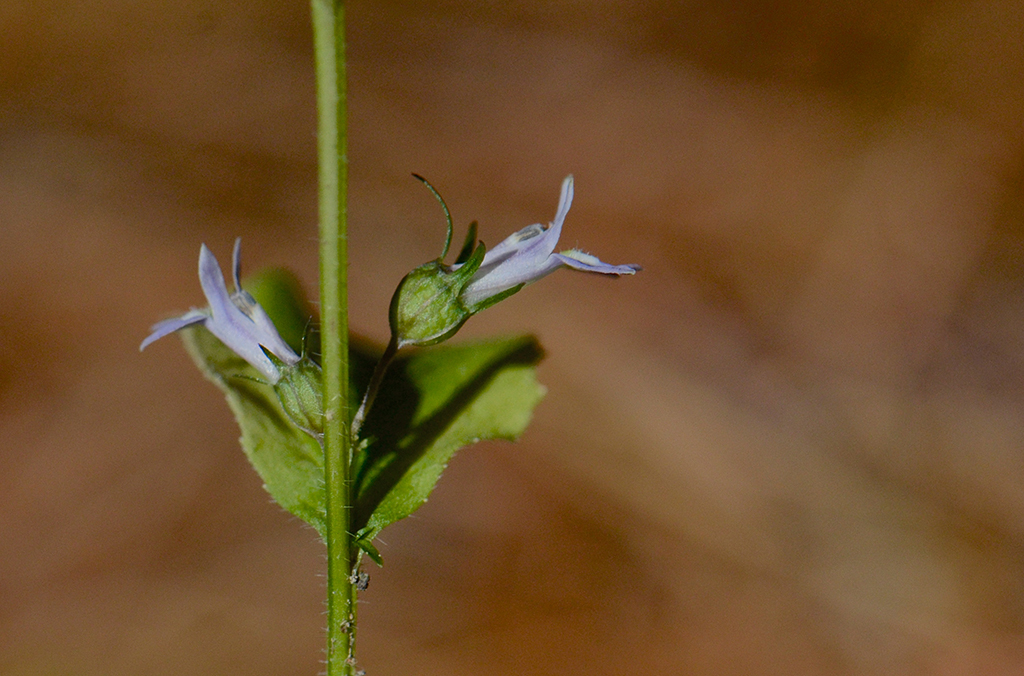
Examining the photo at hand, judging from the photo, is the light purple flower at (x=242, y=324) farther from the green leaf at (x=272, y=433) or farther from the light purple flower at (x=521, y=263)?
the light purple flower at (x=521, y=263)

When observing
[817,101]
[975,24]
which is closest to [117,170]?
[817,101]

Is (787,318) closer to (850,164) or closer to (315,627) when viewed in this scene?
(850,164)

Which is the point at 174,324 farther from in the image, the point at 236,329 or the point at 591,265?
the point at 591,265

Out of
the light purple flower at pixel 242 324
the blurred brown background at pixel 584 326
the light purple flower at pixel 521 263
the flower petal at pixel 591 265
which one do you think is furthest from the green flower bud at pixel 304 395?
the blurred brown background at pixel 584 326

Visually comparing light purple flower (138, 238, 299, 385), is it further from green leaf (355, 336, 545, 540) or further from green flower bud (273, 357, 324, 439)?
green leaf (355, 336, 545, 540)

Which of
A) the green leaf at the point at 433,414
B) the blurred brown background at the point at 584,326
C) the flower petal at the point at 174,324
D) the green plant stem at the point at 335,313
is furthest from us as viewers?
the blurred brown background at the point at 584,326
